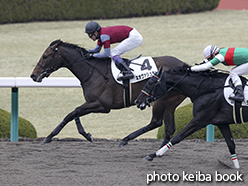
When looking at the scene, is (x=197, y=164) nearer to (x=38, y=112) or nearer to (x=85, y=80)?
(x=85, y=80)

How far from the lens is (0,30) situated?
59.7ft

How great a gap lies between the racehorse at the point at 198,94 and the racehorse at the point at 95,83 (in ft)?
2.91

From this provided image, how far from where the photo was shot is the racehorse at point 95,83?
234 inches

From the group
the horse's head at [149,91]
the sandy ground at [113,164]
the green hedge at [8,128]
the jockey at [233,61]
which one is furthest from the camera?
the green hedge at [8,128]

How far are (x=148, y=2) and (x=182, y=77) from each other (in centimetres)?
1432

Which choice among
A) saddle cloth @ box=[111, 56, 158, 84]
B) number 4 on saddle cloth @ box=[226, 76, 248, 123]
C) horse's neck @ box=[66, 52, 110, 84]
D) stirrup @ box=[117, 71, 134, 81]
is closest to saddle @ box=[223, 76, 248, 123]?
number 4 on saddle cloth @ box=[226, 76, 248, 123]

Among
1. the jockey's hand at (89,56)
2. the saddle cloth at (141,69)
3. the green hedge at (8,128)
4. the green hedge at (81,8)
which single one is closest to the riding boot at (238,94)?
the saddle cloth at (141,69)

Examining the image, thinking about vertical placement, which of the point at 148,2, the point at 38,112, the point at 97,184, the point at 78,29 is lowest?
the point at 97,184

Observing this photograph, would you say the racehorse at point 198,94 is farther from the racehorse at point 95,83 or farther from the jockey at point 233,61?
the racehorse at point 95,83

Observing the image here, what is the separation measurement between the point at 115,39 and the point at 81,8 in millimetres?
12769

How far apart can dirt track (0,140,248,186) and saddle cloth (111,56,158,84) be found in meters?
1.07

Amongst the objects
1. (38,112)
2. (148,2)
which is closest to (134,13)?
(148,2)

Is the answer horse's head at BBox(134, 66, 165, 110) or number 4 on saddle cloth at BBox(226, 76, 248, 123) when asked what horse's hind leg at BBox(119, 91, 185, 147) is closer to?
horse's head at BBox(134, 66, 165, 110)

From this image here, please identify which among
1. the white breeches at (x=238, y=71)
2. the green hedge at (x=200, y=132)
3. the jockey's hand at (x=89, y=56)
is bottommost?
the green hedge at (x=200, y=132)
